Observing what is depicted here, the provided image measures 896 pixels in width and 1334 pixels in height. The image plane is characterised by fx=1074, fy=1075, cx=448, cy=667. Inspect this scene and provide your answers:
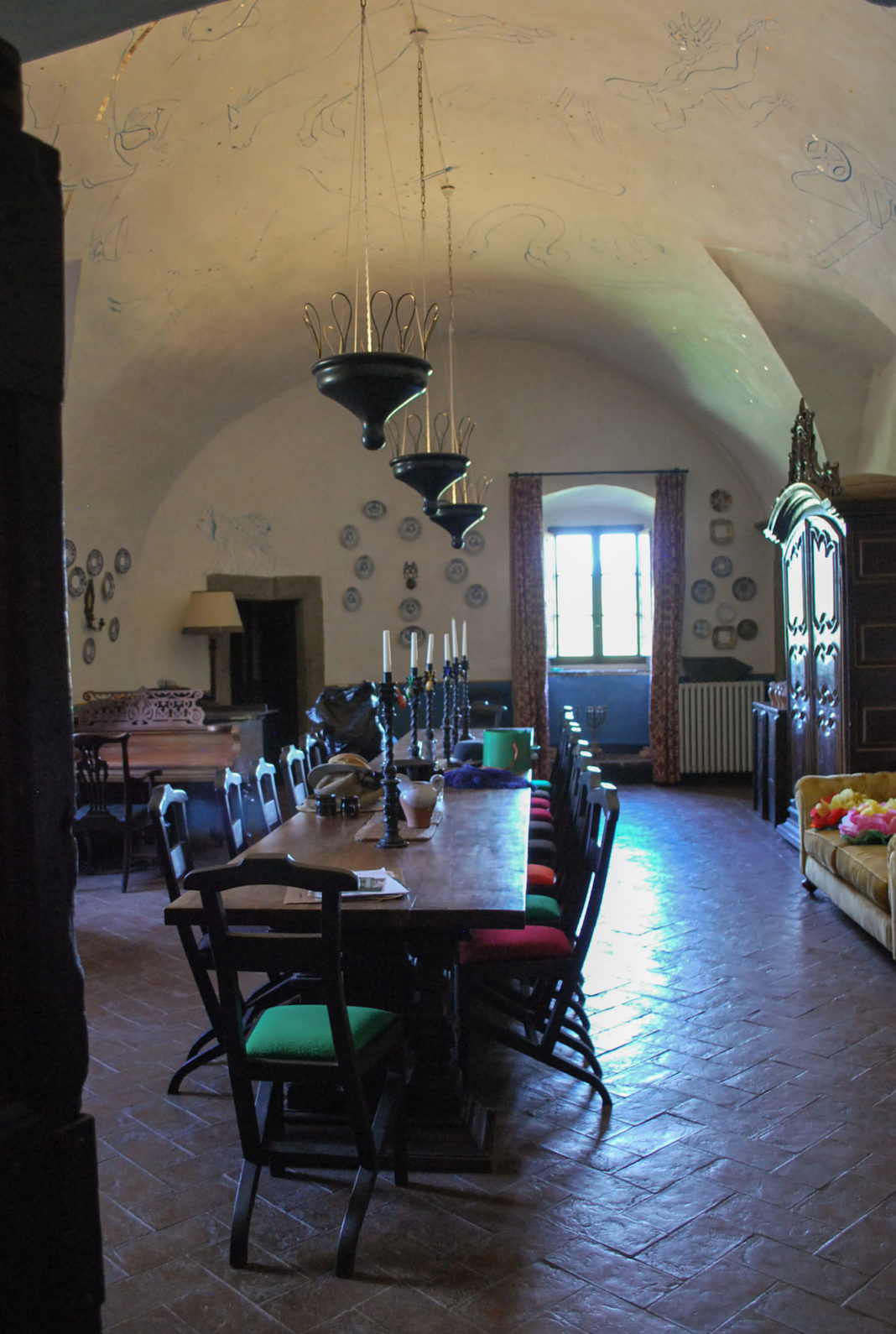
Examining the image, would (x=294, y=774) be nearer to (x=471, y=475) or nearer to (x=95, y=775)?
(x=95, y=775)

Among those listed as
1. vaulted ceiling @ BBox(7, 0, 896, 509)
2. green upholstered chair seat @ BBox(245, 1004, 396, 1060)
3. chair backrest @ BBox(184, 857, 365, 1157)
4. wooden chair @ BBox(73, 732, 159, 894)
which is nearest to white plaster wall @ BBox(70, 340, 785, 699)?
vaulted ceiling @ BBox(7, 0, 896, 509)

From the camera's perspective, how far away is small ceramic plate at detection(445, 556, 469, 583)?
1048cm

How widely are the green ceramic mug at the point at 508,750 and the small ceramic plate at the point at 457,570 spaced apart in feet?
17.4

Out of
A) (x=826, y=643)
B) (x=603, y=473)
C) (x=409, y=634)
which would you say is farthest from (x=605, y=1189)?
(x=603, y=473)

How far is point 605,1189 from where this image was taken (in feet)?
9.20

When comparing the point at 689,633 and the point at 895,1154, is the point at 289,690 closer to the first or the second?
the point at 689,633

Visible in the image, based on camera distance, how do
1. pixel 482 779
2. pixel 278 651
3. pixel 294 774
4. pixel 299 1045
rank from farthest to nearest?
1. pixel 278 651
2. pixel 294 774
3. pixel 482 779
4. pixel 299 1045

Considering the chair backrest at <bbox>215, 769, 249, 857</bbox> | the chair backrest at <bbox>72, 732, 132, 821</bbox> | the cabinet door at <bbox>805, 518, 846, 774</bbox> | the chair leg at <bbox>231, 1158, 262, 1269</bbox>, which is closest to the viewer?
the chair leg at <bbox>231, 1158, 262, 1269</bbox>

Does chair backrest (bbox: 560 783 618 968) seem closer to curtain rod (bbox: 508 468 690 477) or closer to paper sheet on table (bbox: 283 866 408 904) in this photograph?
paper sheet on table (bbox: 283 866 408 904)

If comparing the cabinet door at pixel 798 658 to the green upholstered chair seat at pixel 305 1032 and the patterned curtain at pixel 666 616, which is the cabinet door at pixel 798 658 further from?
the green upholstered chair seat at pixel 305 1032

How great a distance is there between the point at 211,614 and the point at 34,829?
28.4ft

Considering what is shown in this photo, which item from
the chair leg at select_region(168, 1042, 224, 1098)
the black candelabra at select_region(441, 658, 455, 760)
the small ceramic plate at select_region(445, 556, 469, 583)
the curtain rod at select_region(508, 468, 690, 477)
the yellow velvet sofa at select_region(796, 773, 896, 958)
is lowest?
the chair leg at select_region(168, 1042, 224, 1098)

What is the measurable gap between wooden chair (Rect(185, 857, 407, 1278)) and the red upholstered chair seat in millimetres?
522

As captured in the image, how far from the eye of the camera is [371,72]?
5398 millimetres
